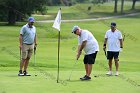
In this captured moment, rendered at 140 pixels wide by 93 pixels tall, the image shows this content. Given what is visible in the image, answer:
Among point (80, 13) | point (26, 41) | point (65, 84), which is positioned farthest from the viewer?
point (80, 13)

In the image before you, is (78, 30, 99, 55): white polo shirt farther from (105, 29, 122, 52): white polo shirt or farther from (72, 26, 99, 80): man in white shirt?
(105, 29, 122, 52): white polo shirt

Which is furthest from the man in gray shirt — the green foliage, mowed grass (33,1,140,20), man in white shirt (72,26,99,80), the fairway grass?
mowed grass (33,1,140,20)

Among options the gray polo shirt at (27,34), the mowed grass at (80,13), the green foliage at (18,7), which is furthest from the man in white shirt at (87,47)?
the mowed grass at (80,13)

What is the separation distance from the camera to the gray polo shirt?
16.8m

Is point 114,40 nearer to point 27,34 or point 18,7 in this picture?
point 27,34

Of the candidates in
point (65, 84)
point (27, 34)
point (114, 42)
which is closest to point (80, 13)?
point (114, 42)

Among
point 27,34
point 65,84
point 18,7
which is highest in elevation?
point 27,34

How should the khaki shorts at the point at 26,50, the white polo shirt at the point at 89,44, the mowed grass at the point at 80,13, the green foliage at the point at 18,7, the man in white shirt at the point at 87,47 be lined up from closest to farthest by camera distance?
the man in white shirt at the point at 87,47 → the white polo shirt at the point at 89,44 → the khaki shorts at the point at 26,50 → the green foliage at the point at 18,7 → the mowed grass at the point at 80,13

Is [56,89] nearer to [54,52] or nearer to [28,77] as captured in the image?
[28,77]

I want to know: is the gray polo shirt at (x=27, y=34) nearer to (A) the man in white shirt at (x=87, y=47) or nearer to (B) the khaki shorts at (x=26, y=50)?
(B) the khaki shorts at (x=26, y=50)

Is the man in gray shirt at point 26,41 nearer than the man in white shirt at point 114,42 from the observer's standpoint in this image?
Yes

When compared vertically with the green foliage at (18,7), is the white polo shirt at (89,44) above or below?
above

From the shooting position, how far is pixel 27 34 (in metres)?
16.8

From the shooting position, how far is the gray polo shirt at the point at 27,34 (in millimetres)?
16750
